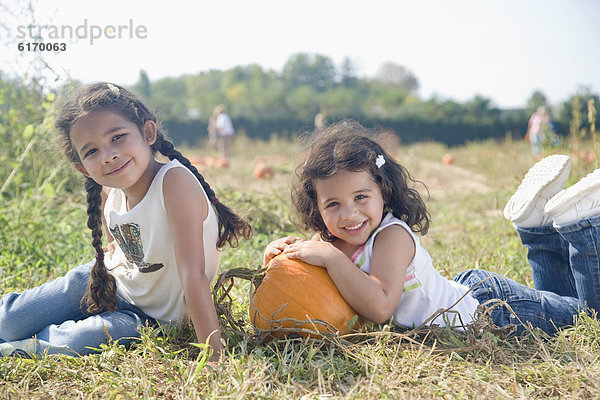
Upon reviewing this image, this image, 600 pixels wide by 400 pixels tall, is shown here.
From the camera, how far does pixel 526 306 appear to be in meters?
2.39

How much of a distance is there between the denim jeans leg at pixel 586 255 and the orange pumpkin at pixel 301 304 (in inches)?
41.4

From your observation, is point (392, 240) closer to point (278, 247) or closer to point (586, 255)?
point (278, 247)

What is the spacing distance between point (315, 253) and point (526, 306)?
1067 mm

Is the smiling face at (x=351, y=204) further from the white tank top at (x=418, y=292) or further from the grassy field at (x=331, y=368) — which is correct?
the grassy field at (x=331, y=368)

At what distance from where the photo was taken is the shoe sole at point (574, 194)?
2162 millimetres

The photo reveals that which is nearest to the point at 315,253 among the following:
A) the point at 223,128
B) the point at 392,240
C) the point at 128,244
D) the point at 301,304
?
the point at 301,304

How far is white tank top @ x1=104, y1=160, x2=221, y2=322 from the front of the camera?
221cm

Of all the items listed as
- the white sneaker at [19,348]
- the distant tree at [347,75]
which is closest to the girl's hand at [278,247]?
the white sneaker at [19,348]

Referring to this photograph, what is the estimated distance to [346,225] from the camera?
2166 millimetres

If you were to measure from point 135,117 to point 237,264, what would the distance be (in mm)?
1514

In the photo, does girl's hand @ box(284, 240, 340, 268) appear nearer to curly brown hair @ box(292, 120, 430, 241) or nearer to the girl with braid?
curly brown hair @ box(292, 120, 430, 241)

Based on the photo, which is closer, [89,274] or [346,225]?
[346,225]

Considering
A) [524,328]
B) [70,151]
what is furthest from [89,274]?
[524,328]

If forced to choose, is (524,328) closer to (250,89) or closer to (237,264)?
(237,264)
